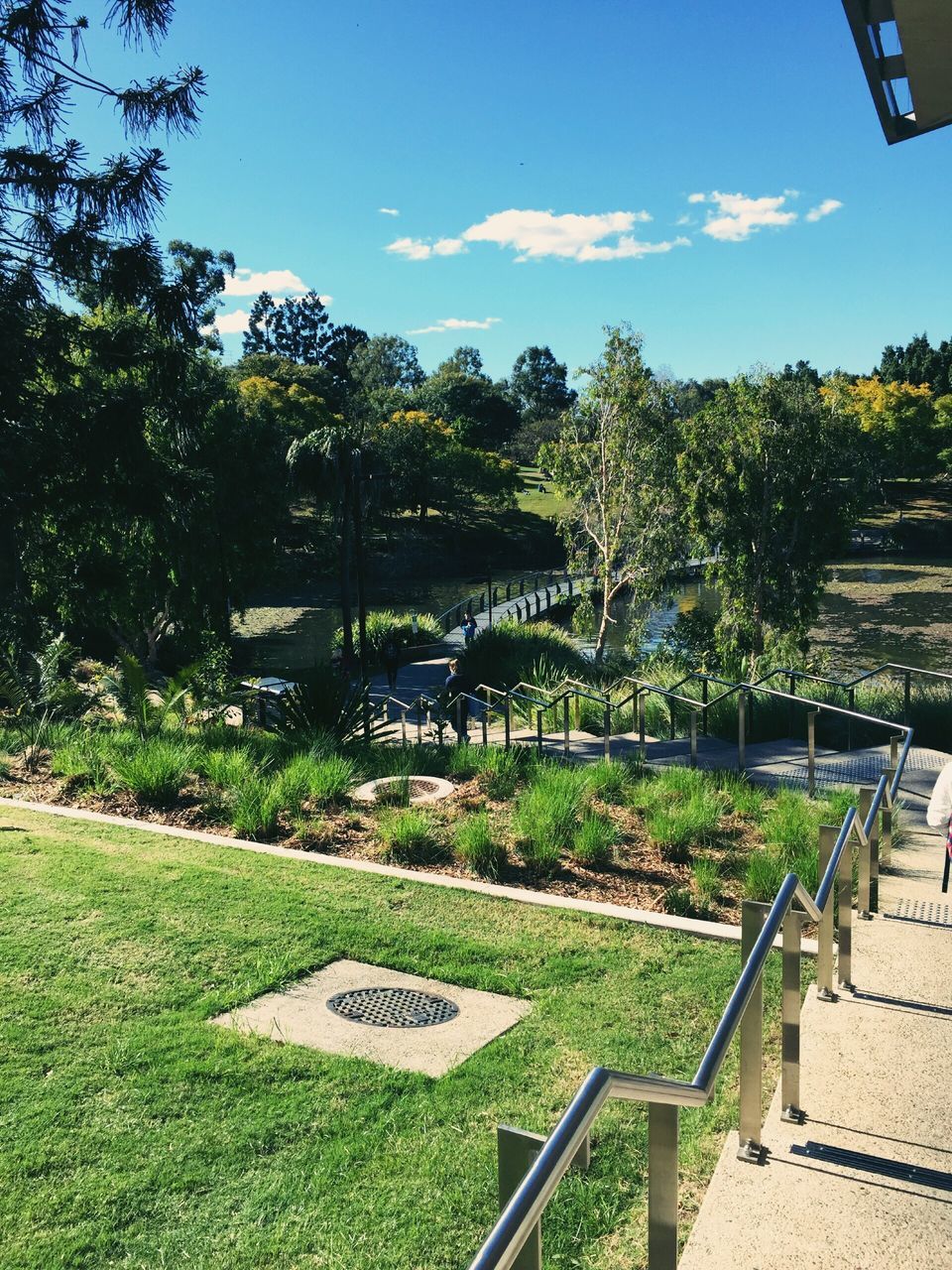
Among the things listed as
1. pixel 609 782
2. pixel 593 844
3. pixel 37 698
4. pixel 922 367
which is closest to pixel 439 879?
pixel 593 844

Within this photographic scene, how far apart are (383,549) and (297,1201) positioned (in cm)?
5536

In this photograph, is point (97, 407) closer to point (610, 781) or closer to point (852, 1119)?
point (610, 781)

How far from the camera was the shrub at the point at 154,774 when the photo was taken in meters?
9.38

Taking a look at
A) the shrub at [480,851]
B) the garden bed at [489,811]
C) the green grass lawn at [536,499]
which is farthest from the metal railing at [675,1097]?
the green grass lawn at [536,499]

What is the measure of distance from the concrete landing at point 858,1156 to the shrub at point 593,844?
8.39 ft

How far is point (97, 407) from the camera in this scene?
1551 centimetres

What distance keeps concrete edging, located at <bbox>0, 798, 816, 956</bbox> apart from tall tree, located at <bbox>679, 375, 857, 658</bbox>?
50.4 feet

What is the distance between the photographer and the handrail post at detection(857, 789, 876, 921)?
570cm

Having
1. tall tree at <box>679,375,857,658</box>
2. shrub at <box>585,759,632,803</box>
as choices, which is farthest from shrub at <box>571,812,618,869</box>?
tall tree at <box>679,375,857,658</box>

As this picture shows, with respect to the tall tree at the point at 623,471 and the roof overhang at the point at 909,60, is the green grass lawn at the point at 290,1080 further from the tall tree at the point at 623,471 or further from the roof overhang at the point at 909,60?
the tall tree at the point at 623,471

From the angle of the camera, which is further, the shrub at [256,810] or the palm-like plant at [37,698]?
the palm-like plant at [37,698]

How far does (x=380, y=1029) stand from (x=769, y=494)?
18065 mm

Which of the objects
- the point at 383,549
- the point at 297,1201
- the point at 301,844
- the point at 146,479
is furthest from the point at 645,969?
the point at 383,549

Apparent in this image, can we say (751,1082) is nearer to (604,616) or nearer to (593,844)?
(593,844)
